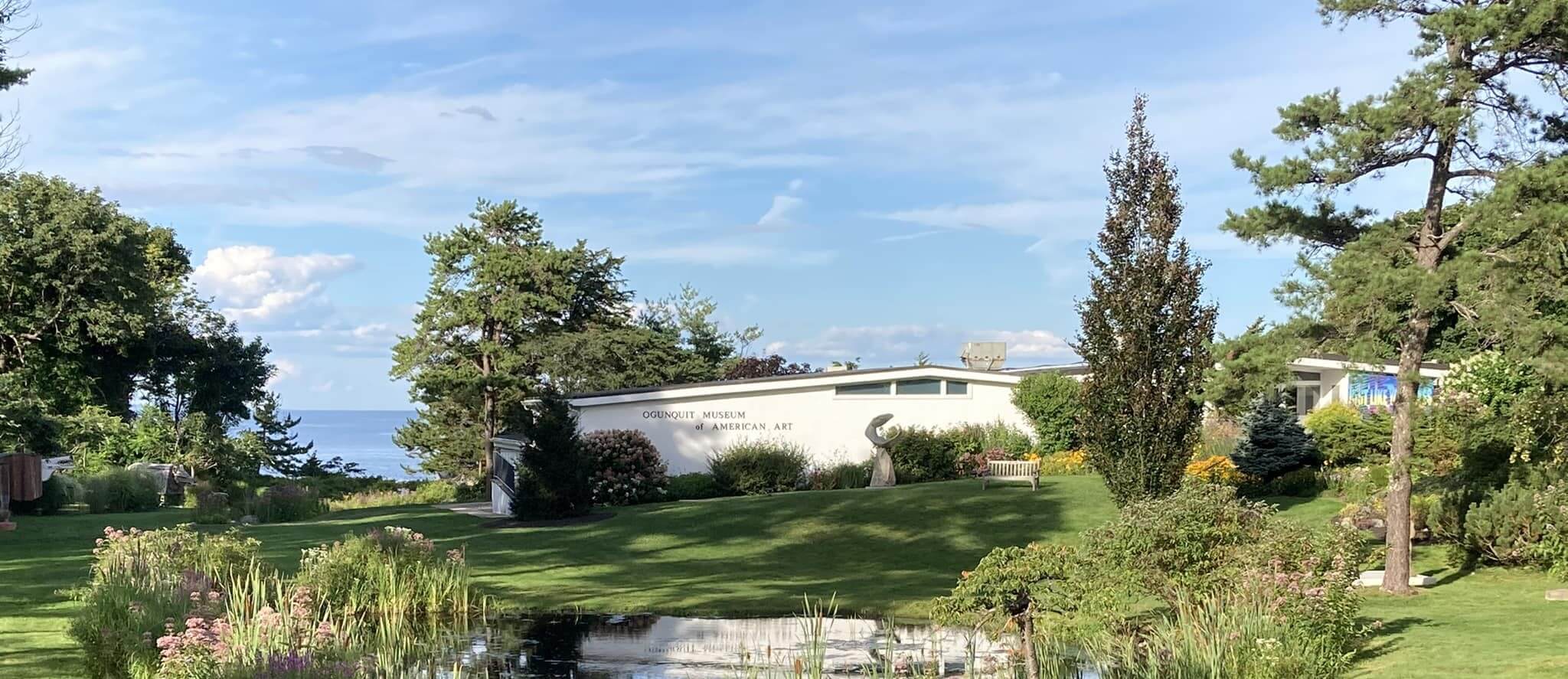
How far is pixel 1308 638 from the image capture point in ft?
33.7

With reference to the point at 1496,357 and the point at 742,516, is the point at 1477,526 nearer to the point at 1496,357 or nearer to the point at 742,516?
the point at 1496,357

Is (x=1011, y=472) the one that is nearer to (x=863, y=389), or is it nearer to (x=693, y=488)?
(x=863, y=389)

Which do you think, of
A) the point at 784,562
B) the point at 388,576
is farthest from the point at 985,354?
the point at 388,576

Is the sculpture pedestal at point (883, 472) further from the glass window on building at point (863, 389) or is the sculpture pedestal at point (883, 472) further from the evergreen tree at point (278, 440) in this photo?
the evergreen tree at point (278, 440)

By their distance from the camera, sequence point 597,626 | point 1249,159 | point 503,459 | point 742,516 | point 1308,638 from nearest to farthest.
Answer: point 1308,638
point 597,626
point 1249,159
point 742,516
point 503,459

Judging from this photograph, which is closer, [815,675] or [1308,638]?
[815,675]

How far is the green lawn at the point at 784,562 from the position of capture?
38.4 ft

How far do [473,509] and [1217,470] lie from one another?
18.6 m

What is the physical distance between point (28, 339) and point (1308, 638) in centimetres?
4543

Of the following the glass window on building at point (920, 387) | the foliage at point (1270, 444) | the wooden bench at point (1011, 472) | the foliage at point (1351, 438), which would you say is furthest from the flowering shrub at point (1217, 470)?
the glass window on building at point (920, 387)

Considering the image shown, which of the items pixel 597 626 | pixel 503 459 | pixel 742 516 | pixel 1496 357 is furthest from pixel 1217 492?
pixel 503 459

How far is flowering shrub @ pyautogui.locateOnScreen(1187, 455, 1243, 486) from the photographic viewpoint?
90.6ft

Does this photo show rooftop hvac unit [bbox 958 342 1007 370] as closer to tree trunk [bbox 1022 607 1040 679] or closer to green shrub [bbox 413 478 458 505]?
green shrub [bbox 413 478 458 505]

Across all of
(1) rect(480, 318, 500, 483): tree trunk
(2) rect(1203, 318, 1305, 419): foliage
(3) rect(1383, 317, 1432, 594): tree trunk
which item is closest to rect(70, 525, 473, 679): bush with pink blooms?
(2) rect(1203, 318, 1305, 419): foliage
